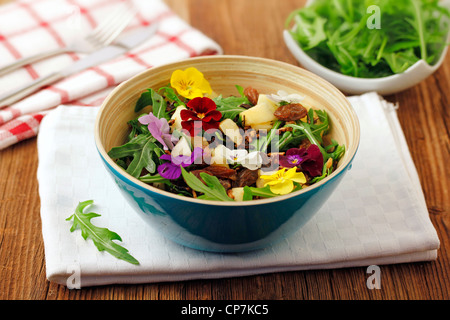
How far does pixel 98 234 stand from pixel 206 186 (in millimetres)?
329

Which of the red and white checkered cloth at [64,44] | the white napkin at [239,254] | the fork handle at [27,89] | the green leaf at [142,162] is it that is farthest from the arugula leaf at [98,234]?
the fork handle at [27,89]

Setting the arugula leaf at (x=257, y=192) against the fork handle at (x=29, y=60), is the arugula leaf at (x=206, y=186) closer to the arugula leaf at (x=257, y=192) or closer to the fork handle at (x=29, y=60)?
the arugula leaf at (x=257, y=192)

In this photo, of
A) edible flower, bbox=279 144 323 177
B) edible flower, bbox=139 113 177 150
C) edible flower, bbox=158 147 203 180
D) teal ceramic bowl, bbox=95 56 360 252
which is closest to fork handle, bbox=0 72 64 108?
teal ceramic bowl, bbox=95 56 360 252

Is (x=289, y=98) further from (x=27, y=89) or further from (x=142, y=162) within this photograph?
(x=27, y=89)

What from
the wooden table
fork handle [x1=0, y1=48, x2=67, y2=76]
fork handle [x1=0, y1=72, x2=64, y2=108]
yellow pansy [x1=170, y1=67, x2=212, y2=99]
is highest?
fork handle [x1=0, y1=48, x2=67, y2=76]

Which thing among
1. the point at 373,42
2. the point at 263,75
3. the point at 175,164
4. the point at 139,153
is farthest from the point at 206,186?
the point at 373,42

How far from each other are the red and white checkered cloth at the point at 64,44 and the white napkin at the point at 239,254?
0.21 m

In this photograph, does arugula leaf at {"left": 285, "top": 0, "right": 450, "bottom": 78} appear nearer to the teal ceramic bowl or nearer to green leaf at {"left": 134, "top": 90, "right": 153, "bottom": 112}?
the teal ceramic bowl

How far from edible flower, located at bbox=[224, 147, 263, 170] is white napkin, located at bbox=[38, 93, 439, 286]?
0.23 meters

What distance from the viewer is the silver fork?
189 centimetres

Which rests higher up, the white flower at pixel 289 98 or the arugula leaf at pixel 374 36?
the arugula leaf at pixel 374 36

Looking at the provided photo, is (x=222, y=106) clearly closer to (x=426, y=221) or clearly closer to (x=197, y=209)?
(x=197, y=209)

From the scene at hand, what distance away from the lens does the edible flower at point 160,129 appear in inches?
46.1

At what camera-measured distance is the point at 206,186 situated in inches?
41.9
